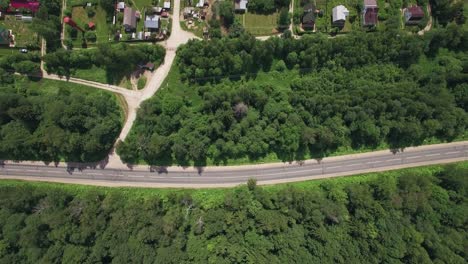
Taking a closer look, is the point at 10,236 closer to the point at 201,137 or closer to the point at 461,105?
the point at 201,137

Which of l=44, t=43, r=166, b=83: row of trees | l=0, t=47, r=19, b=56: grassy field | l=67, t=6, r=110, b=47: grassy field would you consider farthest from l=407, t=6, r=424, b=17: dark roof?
l=0, t=47, r=19, b=56: grassy field

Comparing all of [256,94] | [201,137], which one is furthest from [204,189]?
[256,94]

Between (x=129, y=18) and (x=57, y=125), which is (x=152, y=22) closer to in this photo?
(x=129, y=18)

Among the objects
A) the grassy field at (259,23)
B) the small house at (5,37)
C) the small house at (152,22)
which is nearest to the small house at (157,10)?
the small house at (152,22)

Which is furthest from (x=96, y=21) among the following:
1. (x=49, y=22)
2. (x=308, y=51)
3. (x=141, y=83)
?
(x=308, y=51)

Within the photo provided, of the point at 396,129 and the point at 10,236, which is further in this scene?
the point at 396,129

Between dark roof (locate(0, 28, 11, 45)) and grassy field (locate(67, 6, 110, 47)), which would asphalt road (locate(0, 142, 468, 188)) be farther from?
grassy field (locate(67, 6, 110, 47))

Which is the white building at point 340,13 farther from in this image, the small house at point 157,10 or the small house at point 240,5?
the small house at point 157,10
